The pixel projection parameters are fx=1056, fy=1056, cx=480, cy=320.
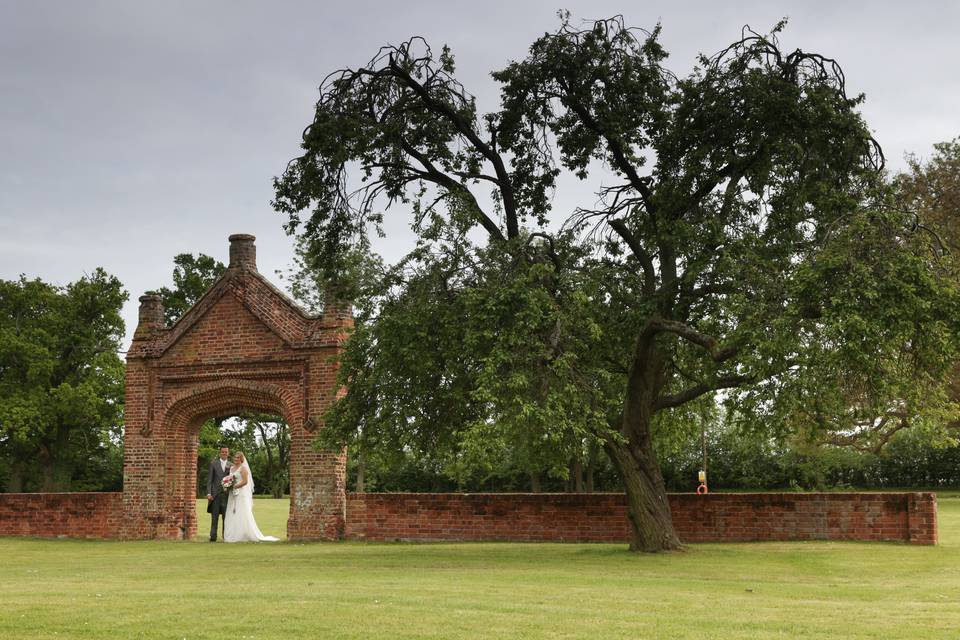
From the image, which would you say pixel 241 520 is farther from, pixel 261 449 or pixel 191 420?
pixel 261 449

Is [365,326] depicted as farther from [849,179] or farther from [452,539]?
[849,179]

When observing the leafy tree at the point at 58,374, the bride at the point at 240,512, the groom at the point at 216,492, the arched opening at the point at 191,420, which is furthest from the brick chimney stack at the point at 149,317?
the leafy tree at the point at 58,374

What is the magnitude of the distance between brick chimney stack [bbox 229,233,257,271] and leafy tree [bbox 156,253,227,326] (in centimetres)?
1944

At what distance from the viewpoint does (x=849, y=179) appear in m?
16.2

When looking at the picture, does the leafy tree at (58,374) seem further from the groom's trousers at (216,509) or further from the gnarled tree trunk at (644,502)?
the gnarled tree trunk at (644,502)

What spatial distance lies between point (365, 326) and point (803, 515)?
8858 millimetres

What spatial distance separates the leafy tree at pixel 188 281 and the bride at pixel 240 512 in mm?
21067

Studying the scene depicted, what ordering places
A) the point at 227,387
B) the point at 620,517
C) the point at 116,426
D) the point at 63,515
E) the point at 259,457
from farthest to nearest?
the point at 259,457, the point at 116,426, the point at 63,515, the point at 227,387, the point at 620,517

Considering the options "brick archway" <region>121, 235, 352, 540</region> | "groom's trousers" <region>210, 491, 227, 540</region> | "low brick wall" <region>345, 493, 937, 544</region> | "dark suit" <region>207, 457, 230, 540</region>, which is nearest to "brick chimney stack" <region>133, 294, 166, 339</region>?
"brick archway" <region>121, 235, 352, 540</region>

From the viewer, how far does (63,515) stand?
2461 centimetres

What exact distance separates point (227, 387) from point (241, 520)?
2952mm

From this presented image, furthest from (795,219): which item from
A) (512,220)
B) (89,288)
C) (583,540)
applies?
(89,288)

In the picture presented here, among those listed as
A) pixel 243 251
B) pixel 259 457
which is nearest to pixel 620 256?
pixel 243 251

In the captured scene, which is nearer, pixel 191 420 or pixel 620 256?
pixel 620 256
